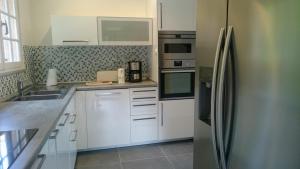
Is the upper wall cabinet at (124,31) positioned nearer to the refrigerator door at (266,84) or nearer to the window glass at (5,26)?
the window glass at (5,26)

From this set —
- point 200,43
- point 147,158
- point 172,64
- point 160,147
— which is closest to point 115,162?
point 147,158

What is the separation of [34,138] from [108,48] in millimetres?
2443

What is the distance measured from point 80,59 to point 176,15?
1.52 m

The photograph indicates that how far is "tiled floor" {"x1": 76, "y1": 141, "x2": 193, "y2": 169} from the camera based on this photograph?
9.02 ft

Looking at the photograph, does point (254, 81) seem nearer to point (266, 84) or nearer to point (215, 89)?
point (266, 84)

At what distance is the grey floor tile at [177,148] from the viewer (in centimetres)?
308

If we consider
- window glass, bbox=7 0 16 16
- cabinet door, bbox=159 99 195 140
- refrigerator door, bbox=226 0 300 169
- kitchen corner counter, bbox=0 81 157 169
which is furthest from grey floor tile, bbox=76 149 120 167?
refrigerator door, bbox=226 0 300 169

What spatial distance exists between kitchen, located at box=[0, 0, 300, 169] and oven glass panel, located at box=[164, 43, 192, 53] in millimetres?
14

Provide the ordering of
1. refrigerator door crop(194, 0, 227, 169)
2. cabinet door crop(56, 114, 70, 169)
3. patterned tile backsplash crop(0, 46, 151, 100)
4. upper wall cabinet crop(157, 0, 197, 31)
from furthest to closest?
patterned tile backsplash crop(0, 46, 151, 100), upper wall cabinet crop(157, 0, 197, 31), cabinet door crop(56, 114, 70, 169), refrigerator door crop(194, 0, 227, 169)

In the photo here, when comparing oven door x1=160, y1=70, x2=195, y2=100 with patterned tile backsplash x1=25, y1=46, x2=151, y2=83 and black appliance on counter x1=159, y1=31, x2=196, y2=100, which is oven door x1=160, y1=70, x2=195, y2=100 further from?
patterned tile backsplash x1=25, y1=46, x2=151, y2=83

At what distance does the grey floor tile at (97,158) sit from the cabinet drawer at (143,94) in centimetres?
Result: 77

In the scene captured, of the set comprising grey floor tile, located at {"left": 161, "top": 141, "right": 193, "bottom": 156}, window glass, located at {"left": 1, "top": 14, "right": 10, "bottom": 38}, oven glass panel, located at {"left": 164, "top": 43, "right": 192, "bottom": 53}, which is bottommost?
grey floor tile, located at {"left": 161, "top": 141, "right": 193, "bottom": 156}

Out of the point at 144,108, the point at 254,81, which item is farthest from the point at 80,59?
the point at 254,81

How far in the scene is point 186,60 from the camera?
321cm
